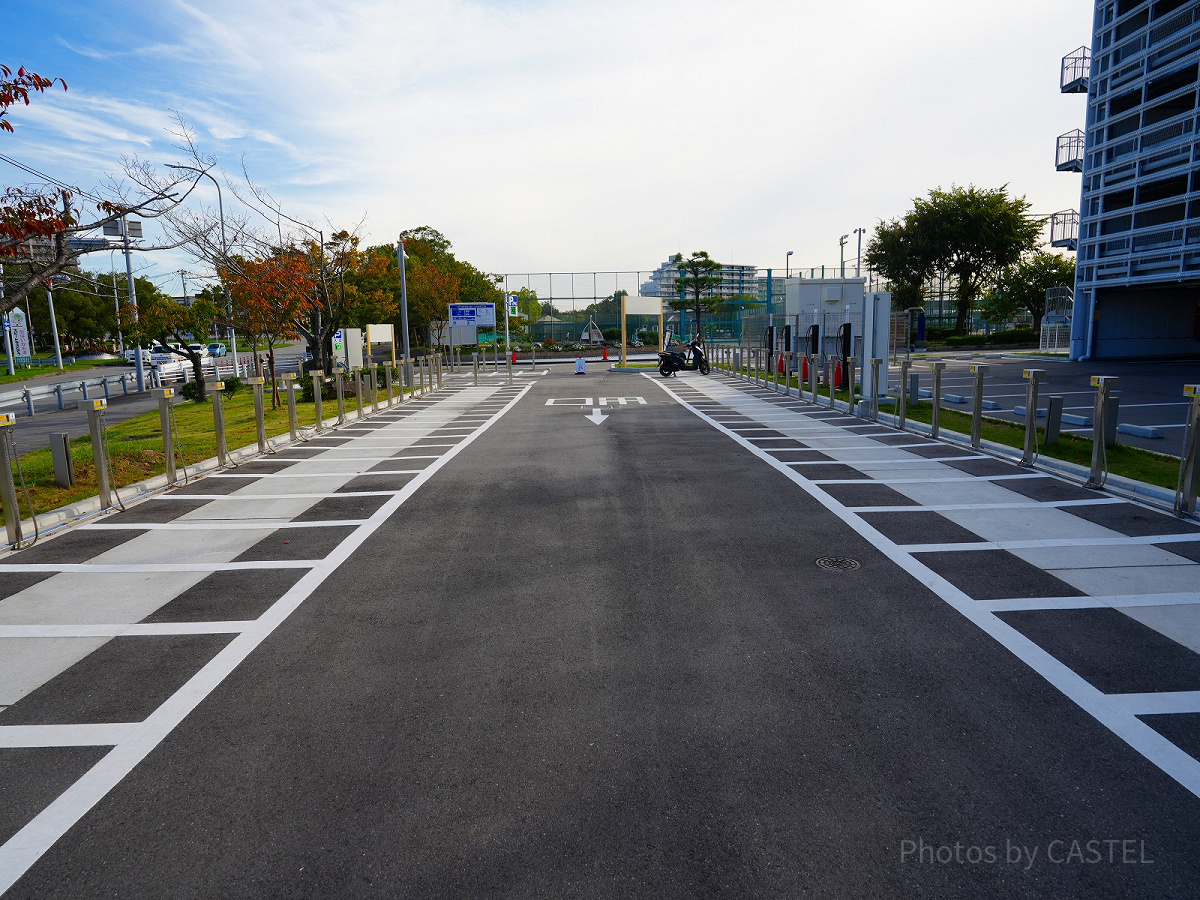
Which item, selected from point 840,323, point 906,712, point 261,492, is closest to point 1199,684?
point 906,712

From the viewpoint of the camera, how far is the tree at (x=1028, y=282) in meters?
53.9

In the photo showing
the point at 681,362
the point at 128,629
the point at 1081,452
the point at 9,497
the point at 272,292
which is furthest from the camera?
the point at 681,362

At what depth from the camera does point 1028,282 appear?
53.8m

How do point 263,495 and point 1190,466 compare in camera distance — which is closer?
point 1190,466

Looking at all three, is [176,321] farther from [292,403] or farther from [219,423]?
[219,423]

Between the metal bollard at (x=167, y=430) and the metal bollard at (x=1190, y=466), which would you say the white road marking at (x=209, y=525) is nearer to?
the metal bollard at (x=167, y=430)

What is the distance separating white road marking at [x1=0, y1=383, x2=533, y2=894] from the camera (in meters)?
3.09

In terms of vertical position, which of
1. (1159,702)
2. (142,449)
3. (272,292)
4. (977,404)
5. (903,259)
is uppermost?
(903,259)

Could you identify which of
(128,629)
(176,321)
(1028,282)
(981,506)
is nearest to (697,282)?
(1028,282)

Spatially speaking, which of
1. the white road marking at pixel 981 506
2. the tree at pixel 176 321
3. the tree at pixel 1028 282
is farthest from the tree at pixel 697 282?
the white road marking at pixel 981 506

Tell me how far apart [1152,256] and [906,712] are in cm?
3262

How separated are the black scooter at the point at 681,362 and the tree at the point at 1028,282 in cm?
3083

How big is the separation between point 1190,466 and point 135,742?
29.5 feet

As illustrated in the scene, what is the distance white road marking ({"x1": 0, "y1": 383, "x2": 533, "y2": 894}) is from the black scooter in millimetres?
25906
